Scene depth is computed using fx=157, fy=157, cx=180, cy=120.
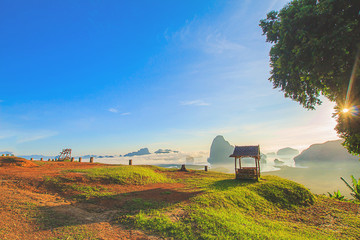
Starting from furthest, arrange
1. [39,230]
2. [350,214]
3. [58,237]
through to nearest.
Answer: [350,214], [39,230], [58,237]

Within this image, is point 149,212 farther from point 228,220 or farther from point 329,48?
point 329,48

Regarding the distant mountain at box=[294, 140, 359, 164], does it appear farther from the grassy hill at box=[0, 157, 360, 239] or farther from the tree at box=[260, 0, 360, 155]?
the tree at box=[260, 0, 360, 155]

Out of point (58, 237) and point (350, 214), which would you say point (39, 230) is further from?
point (350, 214)

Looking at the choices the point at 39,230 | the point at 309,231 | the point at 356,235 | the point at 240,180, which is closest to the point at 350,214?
the point at 356,235

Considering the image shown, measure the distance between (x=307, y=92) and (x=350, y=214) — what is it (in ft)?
39.1

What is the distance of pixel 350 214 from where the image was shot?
14.5 meters

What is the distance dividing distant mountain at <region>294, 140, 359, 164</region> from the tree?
581 feet

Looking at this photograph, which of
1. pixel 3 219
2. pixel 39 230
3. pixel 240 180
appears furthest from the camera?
pixel 240 180

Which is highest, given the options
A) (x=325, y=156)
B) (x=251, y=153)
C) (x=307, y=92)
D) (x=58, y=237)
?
(x=307, y=92)

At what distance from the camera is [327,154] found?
492 feet

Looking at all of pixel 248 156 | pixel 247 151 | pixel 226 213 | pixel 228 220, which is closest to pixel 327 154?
pixel 247 151

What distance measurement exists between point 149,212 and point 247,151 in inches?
718

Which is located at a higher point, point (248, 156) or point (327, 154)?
point (248, 156)

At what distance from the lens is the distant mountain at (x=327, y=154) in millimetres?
138375
